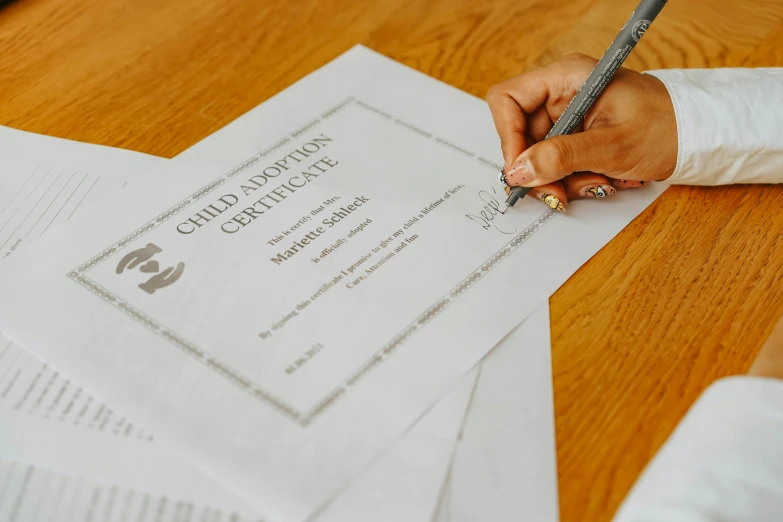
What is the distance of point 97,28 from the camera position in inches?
28.1

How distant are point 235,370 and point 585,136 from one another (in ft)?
1.09

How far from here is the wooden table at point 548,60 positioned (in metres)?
0.46

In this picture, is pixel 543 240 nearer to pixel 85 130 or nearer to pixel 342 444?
pixel 342 444

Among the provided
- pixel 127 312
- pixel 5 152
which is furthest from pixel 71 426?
pixel 5 152

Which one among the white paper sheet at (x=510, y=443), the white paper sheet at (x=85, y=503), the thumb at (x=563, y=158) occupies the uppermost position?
the thumb at (x=563, y=158)

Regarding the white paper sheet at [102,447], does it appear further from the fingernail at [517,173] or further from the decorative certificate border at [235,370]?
the fingernail at [517,173]

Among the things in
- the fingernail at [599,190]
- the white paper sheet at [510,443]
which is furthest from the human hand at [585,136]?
the white paper sheet at [510,443]

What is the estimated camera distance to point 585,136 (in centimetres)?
57

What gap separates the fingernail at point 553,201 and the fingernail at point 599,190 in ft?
0.10

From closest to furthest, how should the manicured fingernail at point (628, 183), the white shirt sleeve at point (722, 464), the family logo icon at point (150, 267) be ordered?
1. the white shirt sleeve at point (722, 464)
2. the family logo icon at point (150, 267)
3. the manicured fingernail at point (628, 183)

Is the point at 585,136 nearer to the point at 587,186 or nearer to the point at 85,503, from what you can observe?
the point at 587,186

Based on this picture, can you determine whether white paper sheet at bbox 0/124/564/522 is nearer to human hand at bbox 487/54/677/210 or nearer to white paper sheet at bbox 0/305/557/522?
white paper sheet at bbox 0/305/557/522

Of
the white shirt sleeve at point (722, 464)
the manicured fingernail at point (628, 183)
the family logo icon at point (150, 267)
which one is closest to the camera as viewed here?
the white shirt sleeve at point (722, 464)
